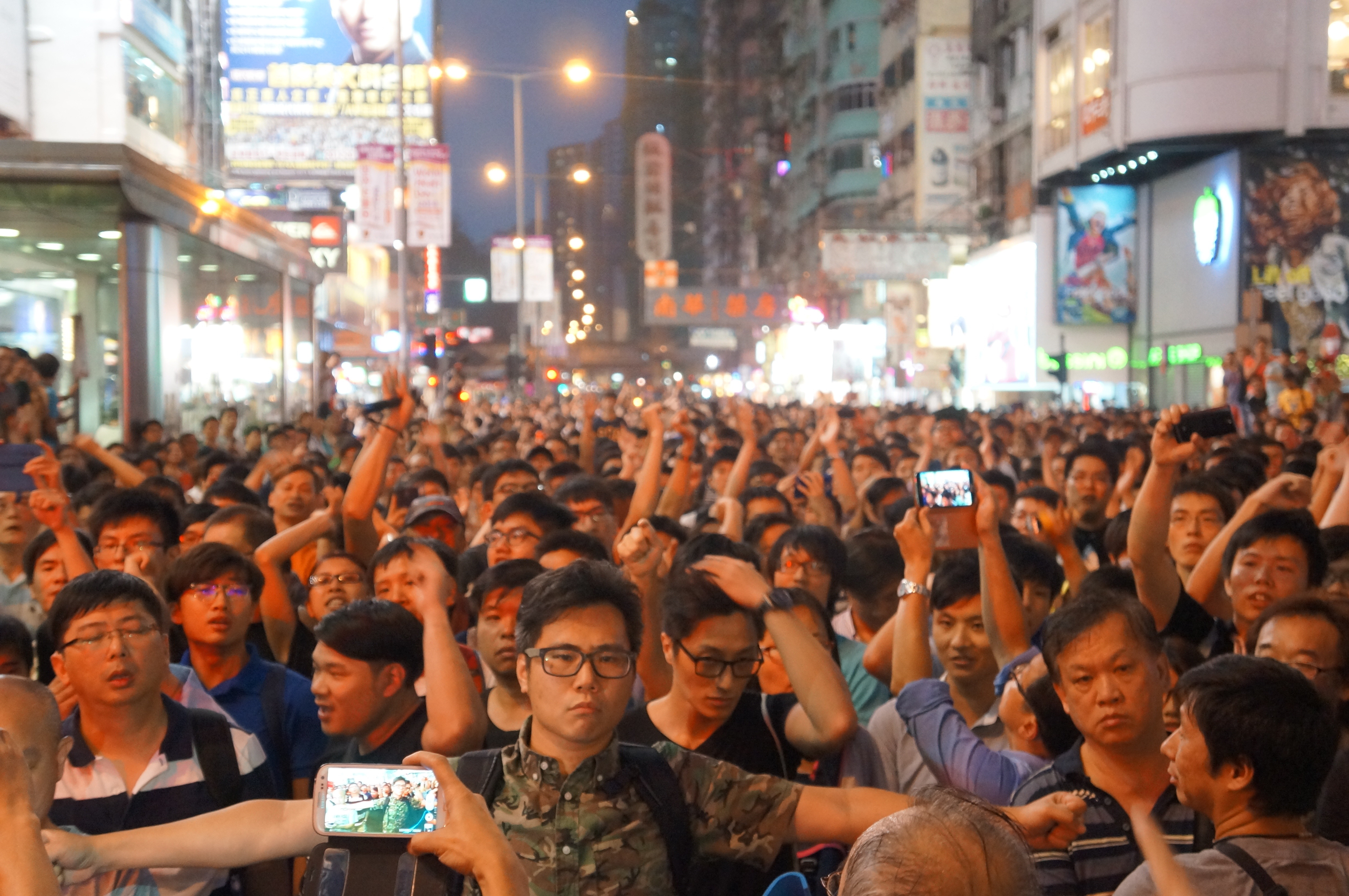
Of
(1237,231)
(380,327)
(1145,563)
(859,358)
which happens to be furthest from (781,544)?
(380,327)

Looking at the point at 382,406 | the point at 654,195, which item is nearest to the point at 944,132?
the point at 654,195

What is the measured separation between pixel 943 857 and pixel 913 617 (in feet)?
9.51

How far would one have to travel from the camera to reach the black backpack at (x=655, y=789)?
3092mm

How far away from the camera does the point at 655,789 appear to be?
3127 mm

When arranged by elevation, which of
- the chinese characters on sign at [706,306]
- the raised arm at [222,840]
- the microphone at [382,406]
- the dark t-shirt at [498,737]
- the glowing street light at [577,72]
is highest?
the glowing street light at [577,72]

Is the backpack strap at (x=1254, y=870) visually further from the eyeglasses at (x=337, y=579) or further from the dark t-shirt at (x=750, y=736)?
the eyeglasses at (x=337, y=579)

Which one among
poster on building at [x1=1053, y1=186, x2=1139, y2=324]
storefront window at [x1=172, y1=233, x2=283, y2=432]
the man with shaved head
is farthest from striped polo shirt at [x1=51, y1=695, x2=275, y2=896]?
poster on building at [x1=1053, y1=186, x2=1139, y2=324]

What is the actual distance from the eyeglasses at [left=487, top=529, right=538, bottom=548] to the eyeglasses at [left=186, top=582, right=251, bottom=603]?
1549 mm

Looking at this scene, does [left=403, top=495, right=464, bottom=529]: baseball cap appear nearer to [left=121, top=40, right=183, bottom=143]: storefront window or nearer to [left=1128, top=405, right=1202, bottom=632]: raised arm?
[left=1128, top=405, right=1202, bottom=632]: raised arm

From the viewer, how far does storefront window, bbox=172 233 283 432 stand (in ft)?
60.5

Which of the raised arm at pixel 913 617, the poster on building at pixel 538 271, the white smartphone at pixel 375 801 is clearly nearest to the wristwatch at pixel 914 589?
the raised arm at pixel 913 617

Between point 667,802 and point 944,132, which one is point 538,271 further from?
point 667,802

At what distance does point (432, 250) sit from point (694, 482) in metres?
35.9

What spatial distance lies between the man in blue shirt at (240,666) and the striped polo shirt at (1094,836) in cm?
235
